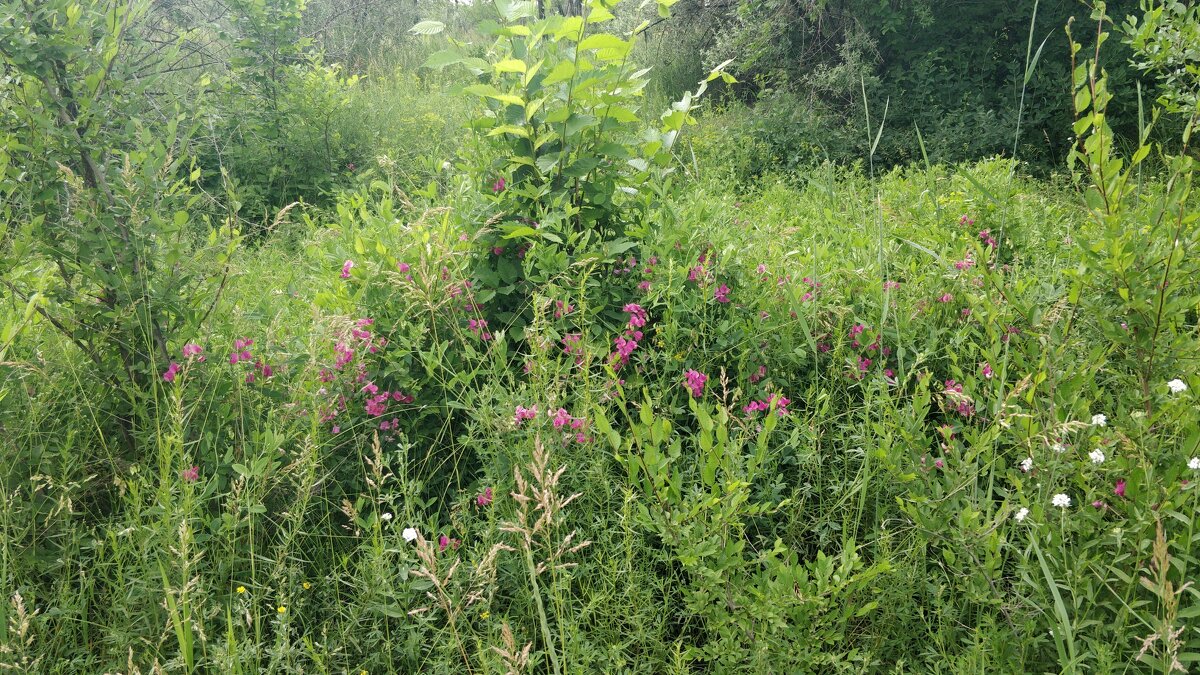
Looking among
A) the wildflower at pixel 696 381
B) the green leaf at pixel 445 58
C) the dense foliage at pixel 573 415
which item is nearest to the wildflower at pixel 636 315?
the dense foliage at pixel 573 415

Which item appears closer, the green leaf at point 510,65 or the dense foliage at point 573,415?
the dense foliage at point 573,415

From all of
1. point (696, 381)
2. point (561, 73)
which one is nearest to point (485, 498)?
point (696, 381)

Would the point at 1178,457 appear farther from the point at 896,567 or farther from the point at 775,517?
the point at 775,517

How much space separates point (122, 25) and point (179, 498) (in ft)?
5.26

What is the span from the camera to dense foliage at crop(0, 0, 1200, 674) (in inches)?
65.5

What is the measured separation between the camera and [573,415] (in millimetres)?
2219

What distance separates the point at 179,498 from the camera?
2094 millimetres

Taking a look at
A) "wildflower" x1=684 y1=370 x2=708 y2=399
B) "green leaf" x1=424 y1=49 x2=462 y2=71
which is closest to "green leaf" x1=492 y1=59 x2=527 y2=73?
"green leaf" x1=424 y1=49 x2=462 y2=71

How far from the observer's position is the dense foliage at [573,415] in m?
1.66

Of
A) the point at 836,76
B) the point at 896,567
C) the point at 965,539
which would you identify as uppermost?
the point at 965,539

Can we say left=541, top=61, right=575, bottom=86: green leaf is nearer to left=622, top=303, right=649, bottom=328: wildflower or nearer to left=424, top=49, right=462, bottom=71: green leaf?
left=424, top=49, right=462, bottom=71: green leaf

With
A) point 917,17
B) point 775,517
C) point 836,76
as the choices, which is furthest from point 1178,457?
point 917,17

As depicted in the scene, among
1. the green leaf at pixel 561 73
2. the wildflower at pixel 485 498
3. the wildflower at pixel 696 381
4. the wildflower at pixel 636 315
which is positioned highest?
the green leaf at pixel 561 73

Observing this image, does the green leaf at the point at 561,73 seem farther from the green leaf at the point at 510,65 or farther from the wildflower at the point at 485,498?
the wildflower at the point at 485,498
